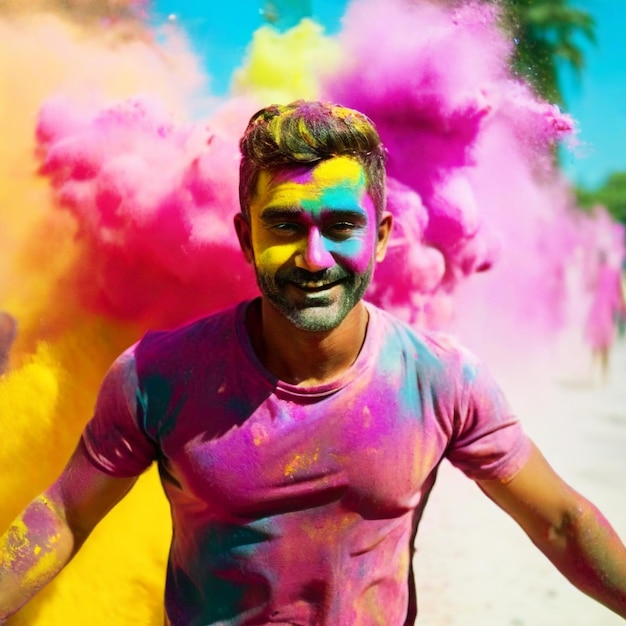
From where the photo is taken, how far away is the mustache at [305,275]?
39.2 inches

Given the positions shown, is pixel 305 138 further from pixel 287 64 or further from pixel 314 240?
pixel 287 64

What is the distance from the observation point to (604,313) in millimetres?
1556

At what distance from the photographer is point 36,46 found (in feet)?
4.73

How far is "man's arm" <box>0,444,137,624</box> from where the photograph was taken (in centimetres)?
112

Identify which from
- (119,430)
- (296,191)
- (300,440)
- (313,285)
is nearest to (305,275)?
(313,285)

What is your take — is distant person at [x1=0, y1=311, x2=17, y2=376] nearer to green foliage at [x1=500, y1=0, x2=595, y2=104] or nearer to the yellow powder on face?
the yellow powder on face

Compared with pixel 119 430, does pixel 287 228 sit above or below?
above

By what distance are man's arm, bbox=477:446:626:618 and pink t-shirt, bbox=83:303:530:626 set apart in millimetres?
38

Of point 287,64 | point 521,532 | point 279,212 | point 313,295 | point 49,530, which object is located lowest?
point 521,532

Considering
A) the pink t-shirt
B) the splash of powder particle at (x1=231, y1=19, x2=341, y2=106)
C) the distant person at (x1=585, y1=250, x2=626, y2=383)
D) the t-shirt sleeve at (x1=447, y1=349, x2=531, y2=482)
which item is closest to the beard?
the pink t-shirt

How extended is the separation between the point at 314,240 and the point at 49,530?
654 millimetres

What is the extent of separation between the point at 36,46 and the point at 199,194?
49cm

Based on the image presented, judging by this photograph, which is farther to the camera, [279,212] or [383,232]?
[383,232]

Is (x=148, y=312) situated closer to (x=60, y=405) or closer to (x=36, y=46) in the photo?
(x=60, y=405)
